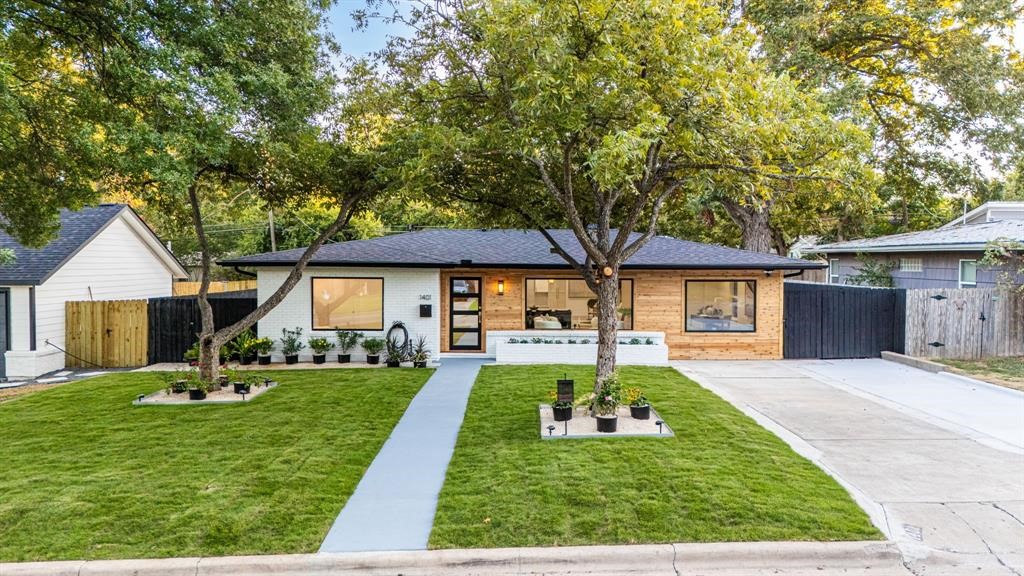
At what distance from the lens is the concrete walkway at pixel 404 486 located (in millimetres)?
4215

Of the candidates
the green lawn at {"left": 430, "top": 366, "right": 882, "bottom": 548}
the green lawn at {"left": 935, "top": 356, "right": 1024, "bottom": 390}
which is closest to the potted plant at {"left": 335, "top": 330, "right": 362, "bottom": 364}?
the green lawn at {"left": 430, "top": 366, "right": 882, "bottom": 548}

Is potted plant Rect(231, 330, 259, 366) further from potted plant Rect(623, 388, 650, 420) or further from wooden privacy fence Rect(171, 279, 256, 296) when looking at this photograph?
potted plant Rect(623, 388, 650, 420)

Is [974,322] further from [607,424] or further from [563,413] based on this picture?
[563,413]

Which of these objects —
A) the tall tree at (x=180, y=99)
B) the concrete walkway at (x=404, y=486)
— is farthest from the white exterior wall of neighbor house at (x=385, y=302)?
the concrete walkway at (x=404, y=486)

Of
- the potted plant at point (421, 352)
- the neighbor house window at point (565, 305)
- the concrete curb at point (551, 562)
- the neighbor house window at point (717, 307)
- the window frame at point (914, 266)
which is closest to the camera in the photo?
the concrete curb at point (551, 562)

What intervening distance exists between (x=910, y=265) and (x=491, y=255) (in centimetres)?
1286

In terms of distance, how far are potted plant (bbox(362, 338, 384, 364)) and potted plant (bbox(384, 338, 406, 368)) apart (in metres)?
0.19

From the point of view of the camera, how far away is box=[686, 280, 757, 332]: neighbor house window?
13.2 m

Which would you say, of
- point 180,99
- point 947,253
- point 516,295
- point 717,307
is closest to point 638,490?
point 180,99

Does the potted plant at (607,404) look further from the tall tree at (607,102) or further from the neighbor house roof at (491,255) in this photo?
the neighbor house roof at (491,255)

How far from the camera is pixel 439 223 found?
94.4ft

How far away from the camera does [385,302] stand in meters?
12.6

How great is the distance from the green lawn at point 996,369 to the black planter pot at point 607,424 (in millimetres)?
8078

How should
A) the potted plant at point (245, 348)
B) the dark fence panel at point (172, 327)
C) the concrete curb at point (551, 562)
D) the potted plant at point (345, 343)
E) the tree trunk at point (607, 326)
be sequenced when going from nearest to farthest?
the concrete curb at point (551, 562) → the tree trunk at point (607, 326) → the potted plant at point (245, 348) → the potted plant at point (345, 343) → the dark fence panel at point (172, 327)
